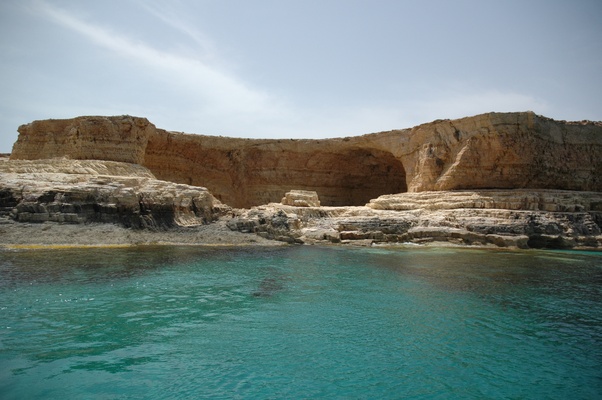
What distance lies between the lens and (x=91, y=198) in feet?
61.6

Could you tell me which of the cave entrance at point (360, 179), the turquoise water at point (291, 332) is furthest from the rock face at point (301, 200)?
the turquoise water at point (291, 332)

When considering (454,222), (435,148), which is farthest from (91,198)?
(435,148)

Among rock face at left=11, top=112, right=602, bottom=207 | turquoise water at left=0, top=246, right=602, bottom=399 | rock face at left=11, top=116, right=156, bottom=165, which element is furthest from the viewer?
rock face at left=11, top=116, right=156, bottom=165

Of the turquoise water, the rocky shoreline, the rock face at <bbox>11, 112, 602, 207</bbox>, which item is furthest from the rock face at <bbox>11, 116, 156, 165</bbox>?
the turquoise water

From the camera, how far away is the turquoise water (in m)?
5.05

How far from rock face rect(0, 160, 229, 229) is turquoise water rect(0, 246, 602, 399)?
573 centimetres

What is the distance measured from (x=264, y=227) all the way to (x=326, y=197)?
13150 millimetres

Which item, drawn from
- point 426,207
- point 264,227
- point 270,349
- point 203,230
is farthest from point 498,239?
point 270,349

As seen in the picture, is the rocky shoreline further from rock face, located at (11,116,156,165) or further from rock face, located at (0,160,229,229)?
rock face, located at (11,116,156,165)

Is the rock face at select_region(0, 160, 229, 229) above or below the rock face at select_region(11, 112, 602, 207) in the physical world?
below

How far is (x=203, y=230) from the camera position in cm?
2039

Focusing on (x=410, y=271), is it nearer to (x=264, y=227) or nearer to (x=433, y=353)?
(x=433, y=353)

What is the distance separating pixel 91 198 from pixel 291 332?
15.1 m

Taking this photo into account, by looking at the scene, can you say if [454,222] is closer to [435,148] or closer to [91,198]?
[435,148]
